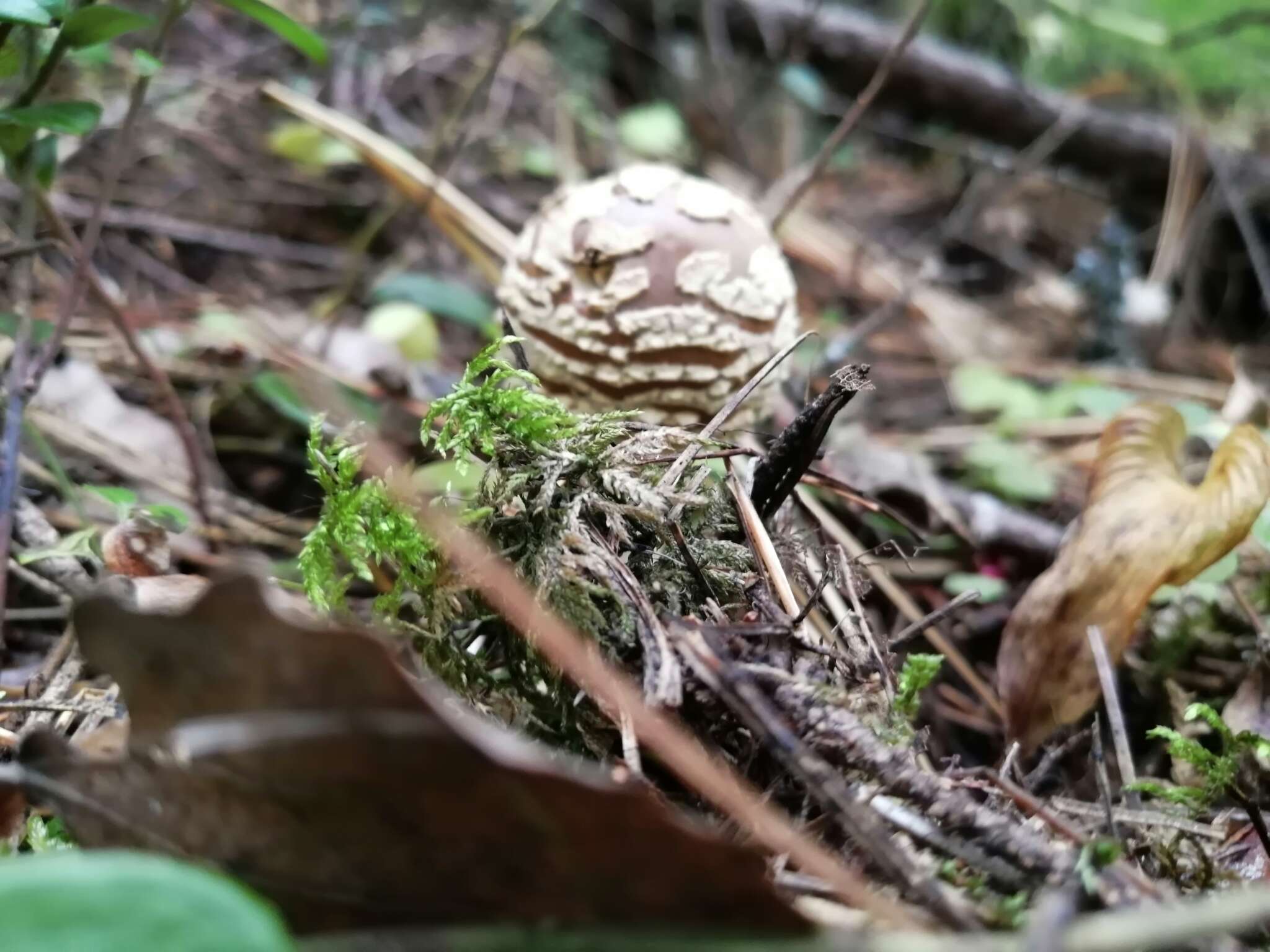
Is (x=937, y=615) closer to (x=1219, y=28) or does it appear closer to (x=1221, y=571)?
(x=1221, y=571)

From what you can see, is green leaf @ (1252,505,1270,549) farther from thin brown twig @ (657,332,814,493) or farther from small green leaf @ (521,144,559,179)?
small green leaf @ (521,144,559,179)

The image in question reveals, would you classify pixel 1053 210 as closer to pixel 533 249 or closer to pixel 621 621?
pixel 533 249

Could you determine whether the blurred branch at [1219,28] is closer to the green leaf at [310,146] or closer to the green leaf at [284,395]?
the green leaf at [310,146]

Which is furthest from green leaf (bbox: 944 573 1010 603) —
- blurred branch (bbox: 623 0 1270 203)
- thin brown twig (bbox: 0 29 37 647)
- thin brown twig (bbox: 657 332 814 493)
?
blurred branch (bbox: 623 0 1270 203)

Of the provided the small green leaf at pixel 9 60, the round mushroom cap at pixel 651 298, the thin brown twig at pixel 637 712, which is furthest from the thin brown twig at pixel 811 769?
the small green leaf at pixel 9 60

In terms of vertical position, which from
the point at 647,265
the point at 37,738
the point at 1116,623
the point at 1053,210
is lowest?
the point at 37,738

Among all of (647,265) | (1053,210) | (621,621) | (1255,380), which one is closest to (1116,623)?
(621,621)
